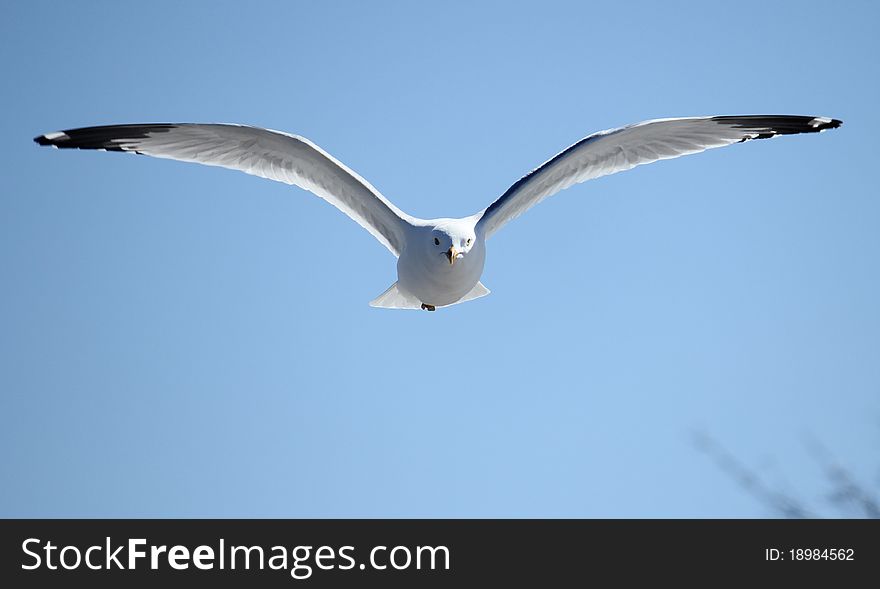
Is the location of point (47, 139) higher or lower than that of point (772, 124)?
lower

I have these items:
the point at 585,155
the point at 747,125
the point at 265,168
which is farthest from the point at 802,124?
the point at 265,168

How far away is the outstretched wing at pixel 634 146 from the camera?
7066 millimetres

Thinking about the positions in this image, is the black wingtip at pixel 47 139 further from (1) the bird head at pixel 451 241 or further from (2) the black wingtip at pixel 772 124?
(2) the black wingtip at pixel 772 124

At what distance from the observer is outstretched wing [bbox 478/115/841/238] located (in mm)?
7066

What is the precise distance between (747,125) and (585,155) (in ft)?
4.38

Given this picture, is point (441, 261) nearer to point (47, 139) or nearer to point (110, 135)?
point (110, 135)

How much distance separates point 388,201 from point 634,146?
81.7 inches

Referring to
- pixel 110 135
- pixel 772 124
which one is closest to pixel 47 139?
pixel 110 135

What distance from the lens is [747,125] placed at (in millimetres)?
7324

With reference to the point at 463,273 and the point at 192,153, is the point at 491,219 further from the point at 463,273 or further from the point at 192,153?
the point at 192,153

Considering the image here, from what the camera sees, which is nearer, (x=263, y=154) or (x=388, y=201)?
(x=388, y=201)

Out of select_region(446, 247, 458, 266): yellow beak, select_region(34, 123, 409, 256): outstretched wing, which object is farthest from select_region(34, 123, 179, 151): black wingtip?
select_region(446, 247, 458, 266): yellow beak

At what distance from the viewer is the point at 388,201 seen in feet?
→ 23.4

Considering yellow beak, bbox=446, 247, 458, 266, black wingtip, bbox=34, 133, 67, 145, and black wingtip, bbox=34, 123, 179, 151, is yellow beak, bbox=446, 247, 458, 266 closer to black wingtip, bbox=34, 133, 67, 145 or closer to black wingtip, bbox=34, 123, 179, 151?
black wingtip, bbox=34, 123, 179, 151
